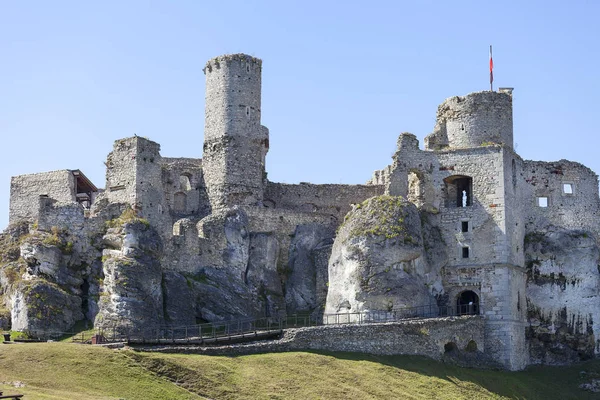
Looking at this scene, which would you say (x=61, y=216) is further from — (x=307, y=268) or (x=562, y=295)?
(x=562, y=295)

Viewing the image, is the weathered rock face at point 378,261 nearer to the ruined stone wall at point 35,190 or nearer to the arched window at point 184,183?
the arched window at point 184,183

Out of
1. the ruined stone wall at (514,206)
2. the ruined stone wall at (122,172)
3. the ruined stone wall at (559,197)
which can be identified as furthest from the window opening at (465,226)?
the ruined stone wall at (122,172)

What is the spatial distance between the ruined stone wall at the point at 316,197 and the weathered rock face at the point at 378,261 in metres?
9.75

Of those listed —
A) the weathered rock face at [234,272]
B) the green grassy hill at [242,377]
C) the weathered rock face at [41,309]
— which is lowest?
the green grassy hill at [242,377]

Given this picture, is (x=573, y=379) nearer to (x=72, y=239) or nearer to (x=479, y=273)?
(x=479, y=273)

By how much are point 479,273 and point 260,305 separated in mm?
15526

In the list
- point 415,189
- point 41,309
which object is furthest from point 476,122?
point 41,309

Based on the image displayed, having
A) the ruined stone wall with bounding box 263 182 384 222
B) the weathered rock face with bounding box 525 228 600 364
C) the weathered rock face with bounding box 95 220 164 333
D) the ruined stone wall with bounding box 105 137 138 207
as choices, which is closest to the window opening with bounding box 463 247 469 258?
the weathered rock face with bounding box 525 228 600 364

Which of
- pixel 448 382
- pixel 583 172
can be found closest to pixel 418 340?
pixel 448 382

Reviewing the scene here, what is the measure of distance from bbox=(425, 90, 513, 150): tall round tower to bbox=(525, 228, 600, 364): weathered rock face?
817 cm

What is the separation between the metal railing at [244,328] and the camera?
6912cm

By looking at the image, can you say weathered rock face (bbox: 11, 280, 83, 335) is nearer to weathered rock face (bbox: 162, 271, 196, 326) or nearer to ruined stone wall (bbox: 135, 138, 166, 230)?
weathered rock face (bbox: 162, 271, 196, 326)

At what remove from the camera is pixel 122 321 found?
7044 cm

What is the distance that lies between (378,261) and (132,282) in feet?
54.8
